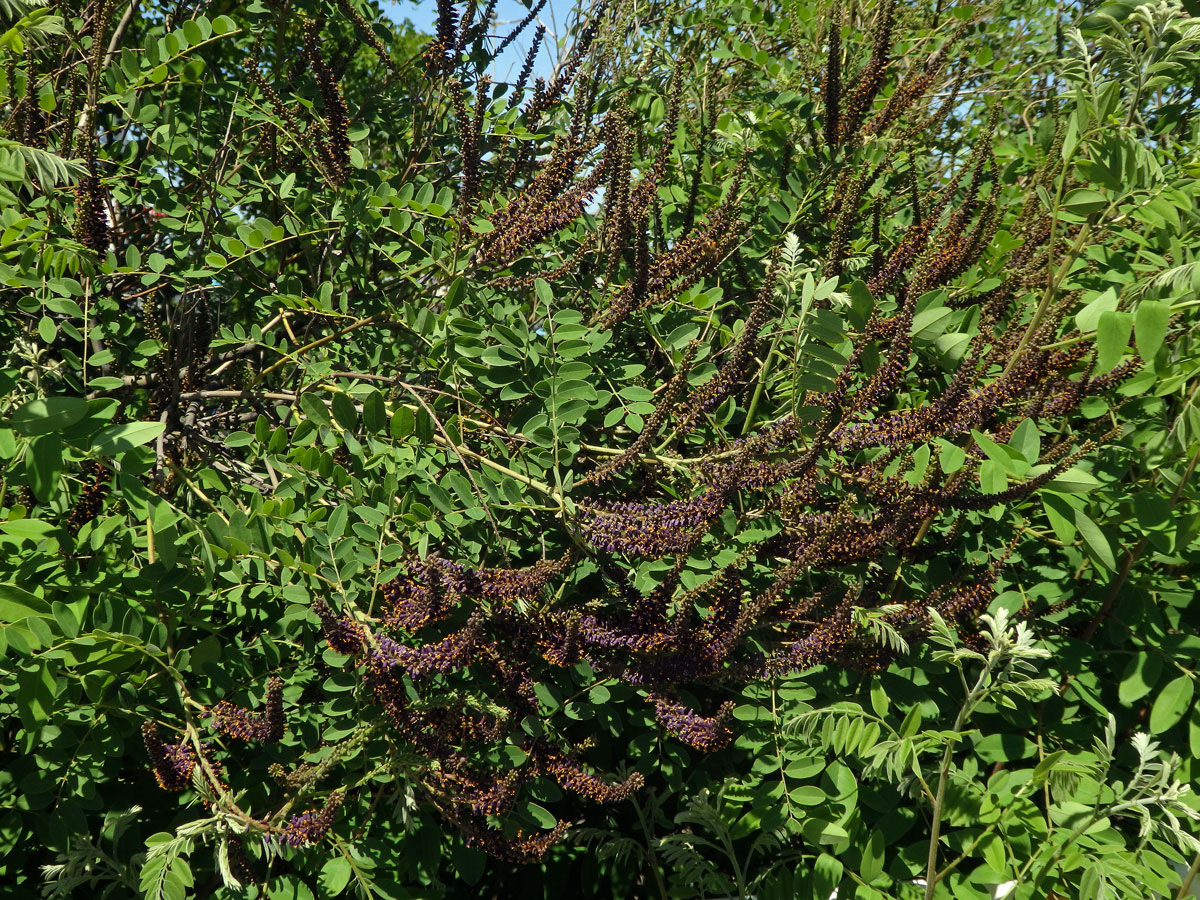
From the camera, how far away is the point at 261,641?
2.58 metres

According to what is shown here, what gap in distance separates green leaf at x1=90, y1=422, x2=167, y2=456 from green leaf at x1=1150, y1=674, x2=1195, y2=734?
8.31ft

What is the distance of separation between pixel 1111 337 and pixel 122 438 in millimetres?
2057

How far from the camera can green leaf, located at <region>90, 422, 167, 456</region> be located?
5.86 feet

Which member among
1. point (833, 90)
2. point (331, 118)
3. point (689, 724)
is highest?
point (833, 90)

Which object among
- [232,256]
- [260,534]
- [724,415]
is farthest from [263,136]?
[724,415]

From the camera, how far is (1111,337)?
1.83m

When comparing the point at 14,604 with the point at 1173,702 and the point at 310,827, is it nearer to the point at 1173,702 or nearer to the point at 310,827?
the point at 310,827

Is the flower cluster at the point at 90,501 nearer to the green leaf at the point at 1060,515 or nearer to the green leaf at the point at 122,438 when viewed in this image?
the green leaf at the point at 122,438

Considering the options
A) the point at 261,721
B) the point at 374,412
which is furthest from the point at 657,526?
the point at 261,721

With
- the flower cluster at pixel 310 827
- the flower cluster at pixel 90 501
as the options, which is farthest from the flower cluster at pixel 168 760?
the flower cluster at pixel 90 501

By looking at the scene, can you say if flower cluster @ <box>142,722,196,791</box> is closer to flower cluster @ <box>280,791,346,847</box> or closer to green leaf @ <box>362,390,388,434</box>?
flower cluster @ <box>280,791,346,847</box>

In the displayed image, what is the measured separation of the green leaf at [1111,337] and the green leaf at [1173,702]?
1034 millimetres

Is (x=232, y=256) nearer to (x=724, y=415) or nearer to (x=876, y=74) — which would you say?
(x=724, y=415)

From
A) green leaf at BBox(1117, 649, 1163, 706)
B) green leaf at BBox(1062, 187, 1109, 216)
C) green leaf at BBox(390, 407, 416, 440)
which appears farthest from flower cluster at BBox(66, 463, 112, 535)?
green leaf at BBox(1117, 649, 1163, 706)
